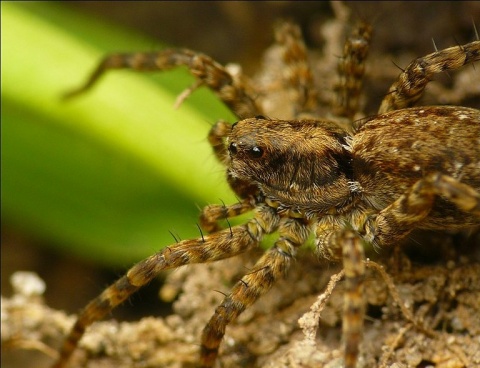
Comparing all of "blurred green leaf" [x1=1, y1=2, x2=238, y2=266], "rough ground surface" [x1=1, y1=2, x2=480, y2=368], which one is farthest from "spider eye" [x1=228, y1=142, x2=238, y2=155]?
"rough ground surface" [x1=1, y1=2, x2=480, y2=368]

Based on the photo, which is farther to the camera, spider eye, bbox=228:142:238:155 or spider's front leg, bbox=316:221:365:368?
spider eye, bbox=228:142:238:155

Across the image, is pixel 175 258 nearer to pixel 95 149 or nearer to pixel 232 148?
pixel 232 148

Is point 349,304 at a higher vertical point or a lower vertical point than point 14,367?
lower

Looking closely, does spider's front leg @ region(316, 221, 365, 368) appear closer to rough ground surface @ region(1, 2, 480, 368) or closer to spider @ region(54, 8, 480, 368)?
spider @ region(54, 8, 480, 368)

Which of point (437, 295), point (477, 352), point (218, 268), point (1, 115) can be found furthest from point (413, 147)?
point (1, 115)

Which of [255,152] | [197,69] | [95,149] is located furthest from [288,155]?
[95,149]

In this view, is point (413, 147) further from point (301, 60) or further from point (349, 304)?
point (301, 60)

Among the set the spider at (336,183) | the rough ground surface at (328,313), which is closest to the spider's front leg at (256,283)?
the spider at (336,183)

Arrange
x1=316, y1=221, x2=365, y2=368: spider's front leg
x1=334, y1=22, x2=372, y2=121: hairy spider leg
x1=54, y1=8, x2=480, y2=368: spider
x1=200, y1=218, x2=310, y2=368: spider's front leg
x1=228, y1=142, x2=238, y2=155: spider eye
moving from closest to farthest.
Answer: x1=316, y1=221, x2=365, y2=368: spider's front leg
x1=54, y1=8, x2=480, y2=368: spider
x1=200, y1=218, x2=310, y2=368: spider's front leg
x1=228, y1=142, x2=238, y2=155: spider eye
x1=334, y1=22, x2=372, y2=121: hairy spider leg
